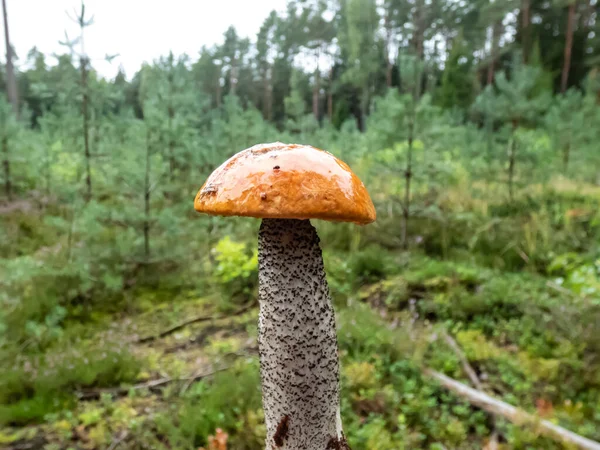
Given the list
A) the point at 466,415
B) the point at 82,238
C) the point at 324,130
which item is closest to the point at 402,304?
the point at 466,415

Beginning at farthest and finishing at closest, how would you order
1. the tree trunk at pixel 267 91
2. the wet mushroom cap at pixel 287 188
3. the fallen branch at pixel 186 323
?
the tree trunk at pixel 267 91 → the fallen branch at pixel 186 323 → the wet mushroom cap at pixel 287 188

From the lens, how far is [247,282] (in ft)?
15.5

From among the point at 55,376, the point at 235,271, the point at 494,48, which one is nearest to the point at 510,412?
the point at 235,271

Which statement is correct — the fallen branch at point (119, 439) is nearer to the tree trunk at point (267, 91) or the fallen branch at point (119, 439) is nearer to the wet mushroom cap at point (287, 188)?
the wet mushroom cap at point (287, 188)

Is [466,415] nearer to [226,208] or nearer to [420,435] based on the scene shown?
[420,435]

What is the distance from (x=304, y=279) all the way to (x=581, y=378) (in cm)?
291

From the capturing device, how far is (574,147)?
9375mm

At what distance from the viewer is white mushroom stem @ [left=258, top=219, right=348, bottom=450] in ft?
3.94

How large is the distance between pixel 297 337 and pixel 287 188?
1.73 ft

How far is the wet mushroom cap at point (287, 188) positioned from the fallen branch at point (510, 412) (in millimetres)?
2198

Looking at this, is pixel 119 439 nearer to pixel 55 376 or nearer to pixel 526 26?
pixel 55 376

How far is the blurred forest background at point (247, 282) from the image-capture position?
8.32ft

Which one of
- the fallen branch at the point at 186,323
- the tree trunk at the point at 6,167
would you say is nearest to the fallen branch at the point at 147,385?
the fallen branch at the point at 186,323

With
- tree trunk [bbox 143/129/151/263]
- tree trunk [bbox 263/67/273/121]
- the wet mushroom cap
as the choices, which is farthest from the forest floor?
tree trunk [bbox 263/67/273/121]
